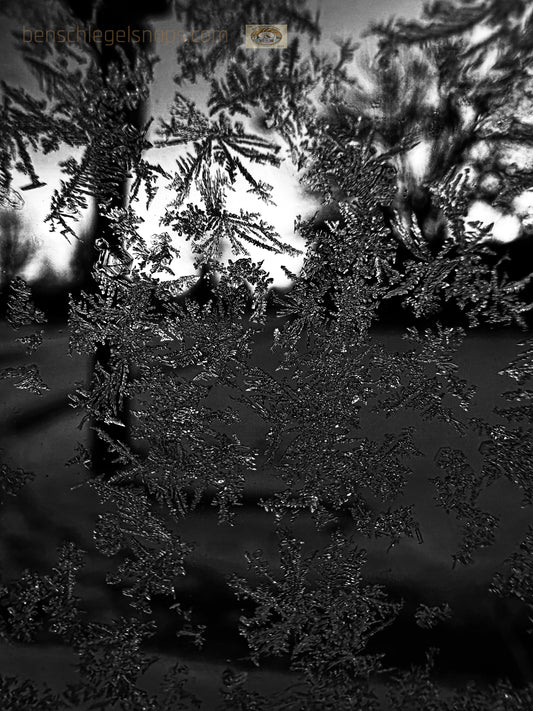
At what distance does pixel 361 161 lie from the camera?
1.57 feet

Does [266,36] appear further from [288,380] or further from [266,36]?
[288,380]

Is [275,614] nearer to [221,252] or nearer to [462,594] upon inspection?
[462,594]

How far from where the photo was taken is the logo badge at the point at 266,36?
0.45 meters

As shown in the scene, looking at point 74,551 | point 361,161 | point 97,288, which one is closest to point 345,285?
point 361,161

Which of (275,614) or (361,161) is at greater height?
(361,161)

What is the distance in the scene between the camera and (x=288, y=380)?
56 cm

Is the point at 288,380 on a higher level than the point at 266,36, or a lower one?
lower

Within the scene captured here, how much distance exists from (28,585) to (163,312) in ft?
1.02

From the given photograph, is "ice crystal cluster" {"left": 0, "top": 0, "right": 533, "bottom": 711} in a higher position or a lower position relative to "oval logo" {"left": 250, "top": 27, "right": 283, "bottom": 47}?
lower

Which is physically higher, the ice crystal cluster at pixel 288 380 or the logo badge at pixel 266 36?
the logo badge at pixel 266 36

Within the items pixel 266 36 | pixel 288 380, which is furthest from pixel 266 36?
pixel 288 380

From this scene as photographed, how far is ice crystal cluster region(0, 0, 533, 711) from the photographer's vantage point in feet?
1.54

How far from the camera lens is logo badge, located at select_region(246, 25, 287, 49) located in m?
0.45

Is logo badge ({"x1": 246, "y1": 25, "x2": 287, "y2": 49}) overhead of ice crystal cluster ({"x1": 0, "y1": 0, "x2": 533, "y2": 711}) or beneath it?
overhead
